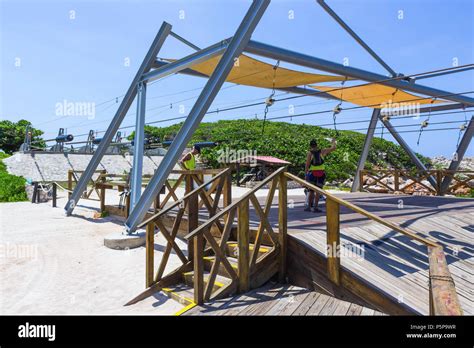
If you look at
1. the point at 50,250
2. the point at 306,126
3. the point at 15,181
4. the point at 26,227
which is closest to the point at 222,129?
the point at 306,126

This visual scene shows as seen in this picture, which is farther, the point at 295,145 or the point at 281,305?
the point at 295,145

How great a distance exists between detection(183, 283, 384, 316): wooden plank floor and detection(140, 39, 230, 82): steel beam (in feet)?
15.2

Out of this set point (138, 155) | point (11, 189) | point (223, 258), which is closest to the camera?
point (223, 258)

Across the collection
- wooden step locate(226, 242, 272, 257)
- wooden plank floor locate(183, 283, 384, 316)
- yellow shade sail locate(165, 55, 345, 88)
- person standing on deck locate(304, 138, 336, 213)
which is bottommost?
wooden plank floor locate(183, 283, 384, 316)

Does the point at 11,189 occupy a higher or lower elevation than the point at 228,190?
lower

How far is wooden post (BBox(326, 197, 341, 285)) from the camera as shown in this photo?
13.1 ft

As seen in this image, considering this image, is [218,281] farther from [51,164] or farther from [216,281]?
[51,164]

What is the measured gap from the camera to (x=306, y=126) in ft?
103

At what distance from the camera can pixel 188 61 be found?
728 cm

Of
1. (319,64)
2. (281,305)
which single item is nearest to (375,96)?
(319,64)

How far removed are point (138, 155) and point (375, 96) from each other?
25.8ft

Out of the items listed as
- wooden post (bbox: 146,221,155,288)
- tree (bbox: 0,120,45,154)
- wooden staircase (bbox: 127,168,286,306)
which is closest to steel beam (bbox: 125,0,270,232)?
wooden staircase (bbox: 127,168,286,306)

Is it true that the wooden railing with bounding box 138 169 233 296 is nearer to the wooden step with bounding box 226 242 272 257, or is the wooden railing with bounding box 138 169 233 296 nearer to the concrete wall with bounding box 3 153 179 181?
the wooden step with bounding box 226 242 272 257
